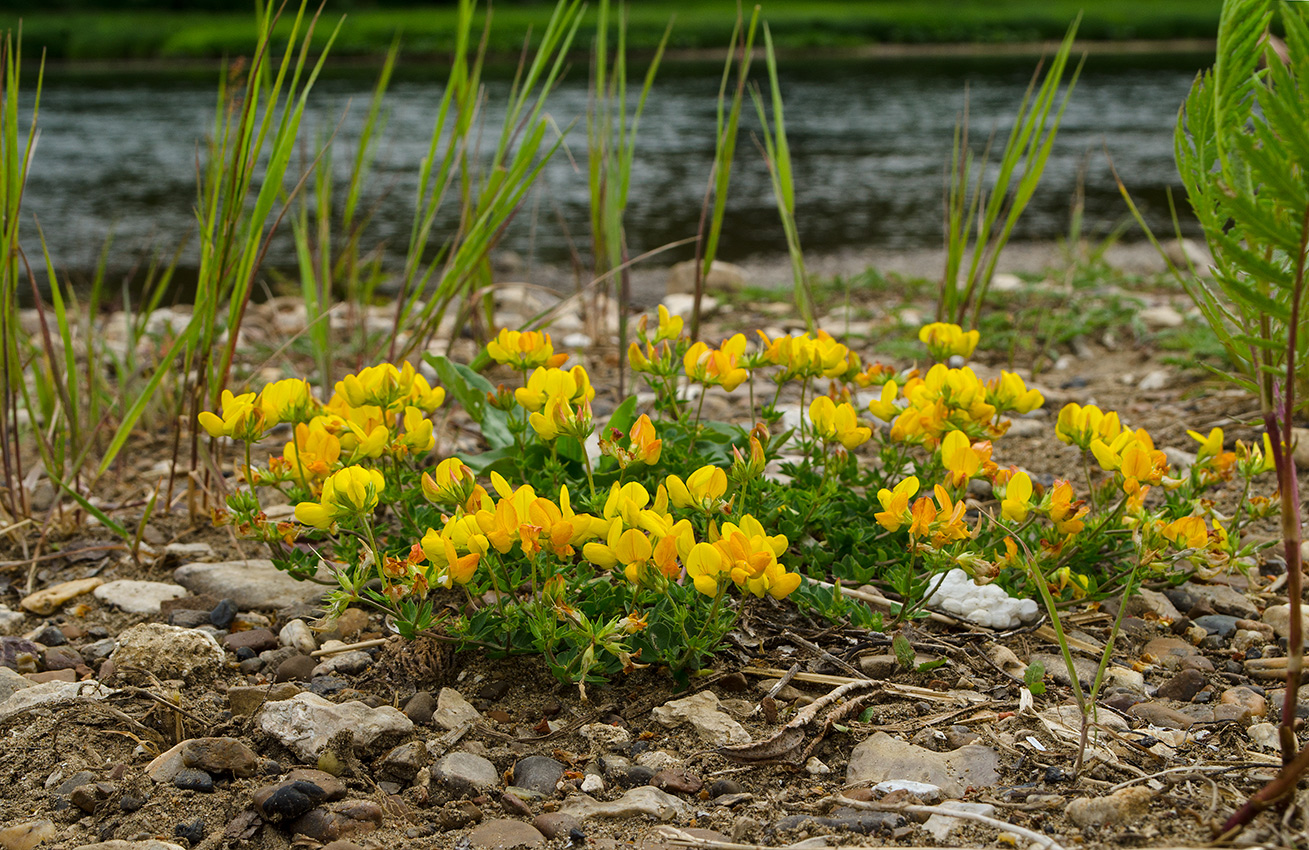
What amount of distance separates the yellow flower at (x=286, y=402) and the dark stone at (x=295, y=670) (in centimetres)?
43

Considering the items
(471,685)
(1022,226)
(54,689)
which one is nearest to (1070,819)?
(471,685)

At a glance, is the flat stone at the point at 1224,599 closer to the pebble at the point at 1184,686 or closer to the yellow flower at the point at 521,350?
the pebble at the point at 1184,686

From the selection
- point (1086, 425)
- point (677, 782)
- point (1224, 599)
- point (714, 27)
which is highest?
point (714, 27)

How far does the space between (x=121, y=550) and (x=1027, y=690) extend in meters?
1.94

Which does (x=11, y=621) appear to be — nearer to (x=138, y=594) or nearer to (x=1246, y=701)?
(x=138, y=594)

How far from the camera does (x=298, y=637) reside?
189cm

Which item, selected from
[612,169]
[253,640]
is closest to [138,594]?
[253,640]

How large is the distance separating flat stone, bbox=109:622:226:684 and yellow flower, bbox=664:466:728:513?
35.2 inches

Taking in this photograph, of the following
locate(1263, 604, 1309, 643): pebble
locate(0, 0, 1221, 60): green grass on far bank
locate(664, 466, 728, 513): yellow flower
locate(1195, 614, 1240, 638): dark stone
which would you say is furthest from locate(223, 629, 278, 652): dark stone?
locate(0, 0, 1221, 60): green grass on far bank

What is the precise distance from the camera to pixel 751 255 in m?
7.48

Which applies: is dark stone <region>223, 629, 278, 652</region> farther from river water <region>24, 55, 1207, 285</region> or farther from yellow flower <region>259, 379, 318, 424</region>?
river water <region>24, 55, 1207, 285</region>

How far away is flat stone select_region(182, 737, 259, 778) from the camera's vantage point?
1.48 meters

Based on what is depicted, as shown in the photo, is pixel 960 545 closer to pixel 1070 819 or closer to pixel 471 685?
pixel 1070 819

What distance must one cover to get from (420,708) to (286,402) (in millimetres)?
620
